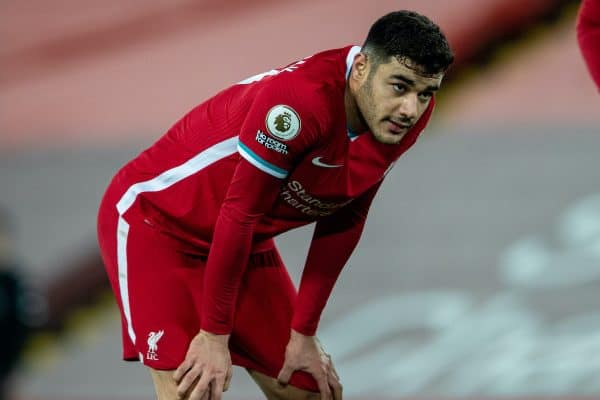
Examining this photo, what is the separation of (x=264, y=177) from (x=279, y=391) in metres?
0.81

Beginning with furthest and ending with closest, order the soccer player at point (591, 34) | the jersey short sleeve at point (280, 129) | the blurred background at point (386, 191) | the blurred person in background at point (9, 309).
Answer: the blurred background at point (386, 191) < the blurred person in background at point (9, 309) < the jersey short sleeve at point (280, 129) < the soccer player at point (591, 34)

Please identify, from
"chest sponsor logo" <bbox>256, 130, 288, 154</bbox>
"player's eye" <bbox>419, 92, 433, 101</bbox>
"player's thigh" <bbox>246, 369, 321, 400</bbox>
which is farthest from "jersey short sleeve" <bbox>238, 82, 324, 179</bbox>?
"player's thigh" <bbox>246, 369, 321, 400</bbox>

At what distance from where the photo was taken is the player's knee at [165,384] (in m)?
2.92

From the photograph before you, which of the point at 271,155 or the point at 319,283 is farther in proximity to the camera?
the point at 319,283

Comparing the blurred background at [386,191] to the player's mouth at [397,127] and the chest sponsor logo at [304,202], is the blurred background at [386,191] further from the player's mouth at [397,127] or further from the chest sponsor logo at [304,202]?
the player's mouth at [397,127]

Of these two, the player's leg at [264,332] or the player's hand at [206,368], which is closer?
the player's hand at [206,368]

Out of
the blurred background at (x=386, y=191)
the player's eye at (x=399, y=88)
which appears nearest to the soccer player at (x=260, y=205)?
the player's eye at (x=399, y=88)

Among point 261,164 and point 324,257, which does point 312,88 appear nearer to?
point 261,164

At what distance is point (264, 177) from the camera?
2.67m

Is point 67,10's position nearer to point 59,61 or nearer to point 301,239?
point 59,61

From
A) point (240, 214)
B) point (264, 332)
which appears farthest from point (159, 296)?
point (240, 214)

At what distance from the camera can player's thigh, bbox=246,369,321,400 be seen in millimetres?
3148

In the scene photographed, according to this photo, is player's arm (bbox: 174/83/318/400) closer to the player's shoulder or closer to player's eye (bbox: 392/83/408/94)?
→ the player's shoulder

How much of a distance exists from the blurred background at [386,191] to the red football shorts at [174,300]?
8.46 feet
